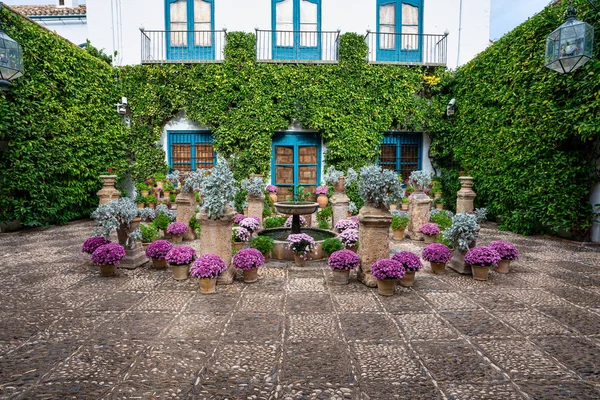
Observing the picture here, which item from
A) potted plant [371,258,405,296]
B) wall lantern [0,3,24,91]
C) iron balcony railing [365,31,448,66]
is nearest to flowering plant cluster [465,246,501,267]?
potted plant [371,258,405,296]

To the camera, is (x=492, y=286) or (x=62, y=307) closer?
(x=62, y=307)

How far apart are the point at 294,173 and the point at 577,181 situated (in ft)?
24.4

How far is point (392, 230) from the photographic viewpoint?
24.8ft

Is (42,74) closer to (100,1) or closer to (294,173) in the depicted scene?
(100,1)

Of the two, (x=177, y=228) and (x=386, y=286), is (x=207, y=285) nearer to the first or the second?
(x=386, y=286)

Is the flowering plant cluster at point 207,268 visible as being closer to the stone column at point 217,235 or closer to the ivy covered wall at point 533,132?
the stone column at point 217,235

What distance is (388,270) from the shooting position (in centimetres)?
392

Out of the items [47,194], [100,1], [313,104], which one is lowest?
[47,194]

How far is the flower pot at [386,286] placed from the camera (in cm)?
400

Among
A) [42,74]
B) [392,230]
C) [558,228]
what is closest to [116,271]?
[392,230]

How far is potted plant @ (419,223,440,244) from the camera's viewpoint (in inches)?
267

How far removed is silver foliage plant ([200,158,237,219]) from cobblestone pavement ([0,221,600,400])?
98cm

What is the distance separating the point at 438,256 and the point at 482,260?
0.55 m

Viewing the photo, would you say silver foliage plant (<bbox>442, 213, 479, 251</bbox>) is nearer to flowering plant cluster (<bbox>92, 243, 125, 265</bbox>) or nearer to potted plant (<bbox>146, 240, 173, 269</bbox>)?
potted plant (<bbox>146, 240, 173, 269</bbox>)
